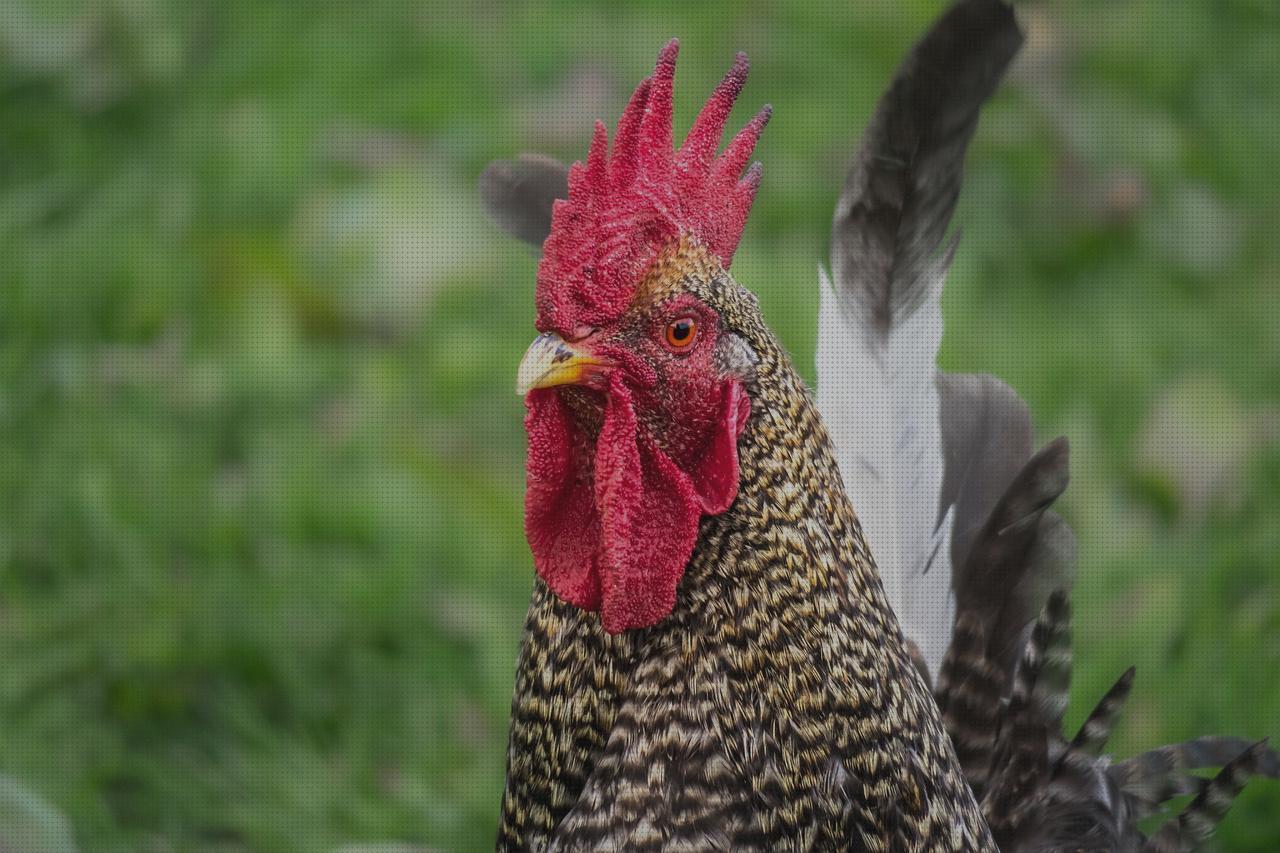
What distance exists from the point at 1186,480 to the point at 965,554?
145 centimetres

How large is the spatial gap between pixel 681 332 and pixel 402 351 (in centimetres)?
207

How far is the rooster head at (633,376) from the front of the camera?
1.54 meters

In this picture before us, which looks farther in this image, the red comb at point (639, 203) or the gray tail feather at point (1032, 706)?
the gray tail feather at point (1032, 706)

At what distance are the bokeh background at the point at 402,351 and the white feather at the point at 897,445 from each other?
0.85m

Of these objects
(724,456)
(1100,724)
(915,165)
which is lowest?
(1100,724)

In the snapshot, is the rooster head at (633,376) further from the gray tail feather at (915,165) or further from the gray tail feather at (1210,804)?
the gray tail feather at (1210,804)

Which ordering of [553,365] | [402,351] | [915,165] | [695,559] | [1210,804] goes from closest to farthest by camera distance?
1. [553,365]
2. [695,559]
3. [915,165]
4. [1210,804]
5. [402,351]

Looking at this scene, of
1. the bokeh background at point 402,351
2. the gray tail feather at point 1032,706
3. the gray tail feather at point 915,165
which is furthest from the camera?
the bokeh background at point 402,351

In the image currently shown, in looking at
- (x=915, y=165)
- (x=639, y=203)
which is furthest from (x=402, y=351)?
(x=639, y=203)

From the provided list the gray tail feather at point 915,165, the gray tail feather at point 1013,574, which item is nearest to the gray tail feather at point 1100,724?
the gray tail feather at point 1013,574

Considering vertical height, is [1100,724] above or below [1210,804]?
above

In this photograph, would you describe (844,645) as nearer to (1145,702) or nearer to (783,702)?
(783,702)

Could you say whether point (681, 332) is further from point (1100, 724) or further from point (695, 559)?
point (1100, 724)

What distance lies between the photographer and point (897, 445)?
2.17 metres
